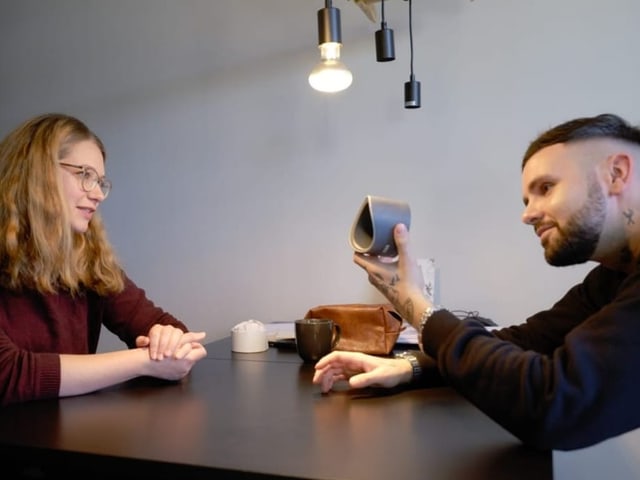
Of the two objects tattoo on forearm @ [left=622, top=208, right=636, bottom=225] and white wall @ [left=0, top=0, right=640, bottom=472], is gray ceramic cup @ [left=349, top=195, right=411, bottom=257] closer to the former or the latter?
tattoo on forearm @ [left=622, top=208, right=636, bottom=225]

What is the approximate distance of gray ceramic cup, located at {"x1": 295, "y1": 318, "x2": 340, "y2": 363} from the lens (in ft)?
→ 3.84

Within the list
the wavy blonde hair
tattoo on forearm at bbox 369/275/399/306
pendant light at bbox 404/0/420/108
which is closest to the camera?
tattoo on forearm at bbox 369/275/399/306

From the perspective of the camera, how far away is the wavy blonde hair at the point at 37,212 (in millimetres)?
1111

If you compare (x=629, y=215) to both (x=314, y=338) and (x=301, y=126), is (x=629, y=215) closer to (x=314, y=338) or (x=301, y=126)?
(x=314, y=338)

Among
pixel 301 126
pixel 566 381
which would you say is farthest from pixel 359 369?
pixel 301 126

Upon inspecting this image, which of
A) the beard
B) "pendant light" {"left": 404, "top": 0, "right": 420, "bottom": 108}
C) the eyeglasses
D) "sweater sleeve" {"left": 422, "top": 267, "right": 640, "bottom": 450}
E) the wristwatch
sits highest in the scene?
"pendant light" {"left": 404, "top": 0, "right": 420, "bottom": 108}

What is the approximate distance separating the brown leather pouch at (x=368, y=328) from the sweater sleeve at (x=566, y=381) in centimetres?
48

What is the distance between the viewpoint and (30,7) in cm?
242

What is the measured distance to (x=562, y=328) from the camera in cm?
105

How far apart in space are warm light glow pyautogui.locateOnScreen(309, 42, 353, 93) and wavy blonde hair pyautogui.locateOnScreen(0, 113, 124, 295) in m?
0.63

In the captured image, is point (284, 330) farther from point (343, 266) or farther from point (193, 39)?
point (193, 39)

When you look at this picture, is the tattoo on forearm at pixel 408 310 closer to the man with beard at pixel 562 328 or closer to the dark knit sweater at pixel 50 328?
the man with beard at pixel 562 328

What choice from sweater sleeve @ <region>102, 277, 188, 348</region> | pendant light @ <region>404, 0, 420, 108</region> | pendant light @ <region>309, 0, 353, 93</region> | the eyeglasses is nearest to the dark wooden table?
sweater sleeve @ <region>102, 277, 188, 348</region>

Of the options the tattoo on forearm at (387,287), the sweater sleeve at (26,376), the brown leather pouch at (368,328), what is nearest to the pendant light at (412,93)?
the brown leather pouch at (368,328)
